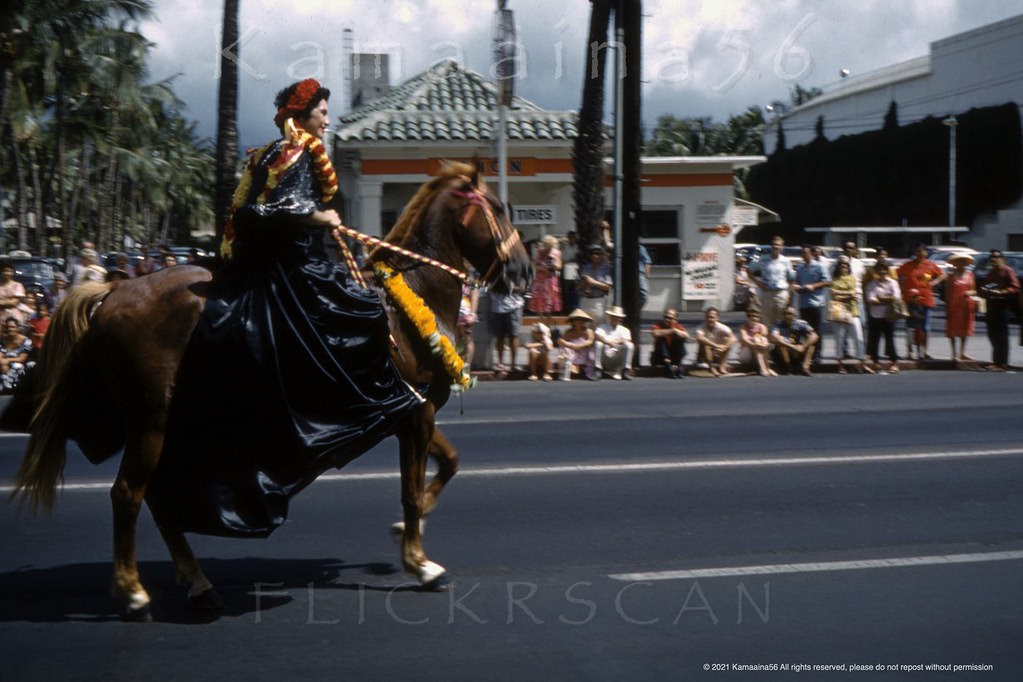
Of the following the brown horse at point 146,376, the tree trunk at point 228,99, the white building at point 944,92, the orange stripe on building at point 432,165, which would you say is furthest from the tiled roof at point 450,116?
the white building at point 944,92

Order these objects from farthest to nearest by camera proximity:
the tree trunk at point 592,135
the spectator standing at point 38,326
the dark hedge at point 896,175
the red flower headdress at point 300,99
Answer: the dark hedge at point 896,175 → the tree trunk at point 592,135 → the spectator standing at point 38,326 → the red flower headdress at point 300,99

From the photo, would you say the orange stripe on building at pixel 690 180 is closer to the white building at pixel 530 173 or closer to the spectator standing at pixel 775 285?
the white building at pixel 530 173

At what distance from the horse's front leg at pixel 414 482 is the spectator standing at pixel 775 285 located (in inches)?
546

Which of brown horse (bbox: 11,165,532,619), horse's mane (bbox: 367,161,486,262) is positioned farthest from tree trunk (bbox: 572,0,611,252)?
brown horse (bbox: 11,165,532,619)

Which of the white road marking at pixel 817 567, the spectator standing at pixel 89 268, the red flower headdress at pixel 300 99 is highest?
the red flower headdress at pixel 300 99

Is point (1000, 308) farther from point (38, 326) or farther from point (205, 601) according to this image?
point (205, 601)

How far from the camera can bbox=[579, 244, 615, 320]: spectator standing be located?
18453 mm

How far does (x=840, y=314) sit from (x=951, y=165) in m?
40.3

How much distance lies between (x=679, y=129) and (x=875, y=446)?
64572 mm

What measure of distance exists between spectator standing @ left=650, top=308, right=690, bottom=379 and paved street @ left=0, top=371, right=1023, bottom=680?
700 cm

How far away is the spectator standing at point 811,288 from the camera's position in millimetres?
18891

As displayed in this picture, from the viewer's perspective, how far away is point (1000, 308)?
18641 millimetres

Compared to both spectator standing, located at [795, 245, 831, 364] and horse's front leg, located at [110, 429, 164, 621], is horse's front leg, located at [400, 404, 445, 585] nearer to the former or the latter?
horse's front leg, located at [110, 429, 164, 621]

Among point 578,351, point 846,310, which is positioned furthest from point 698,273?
point 578,351
